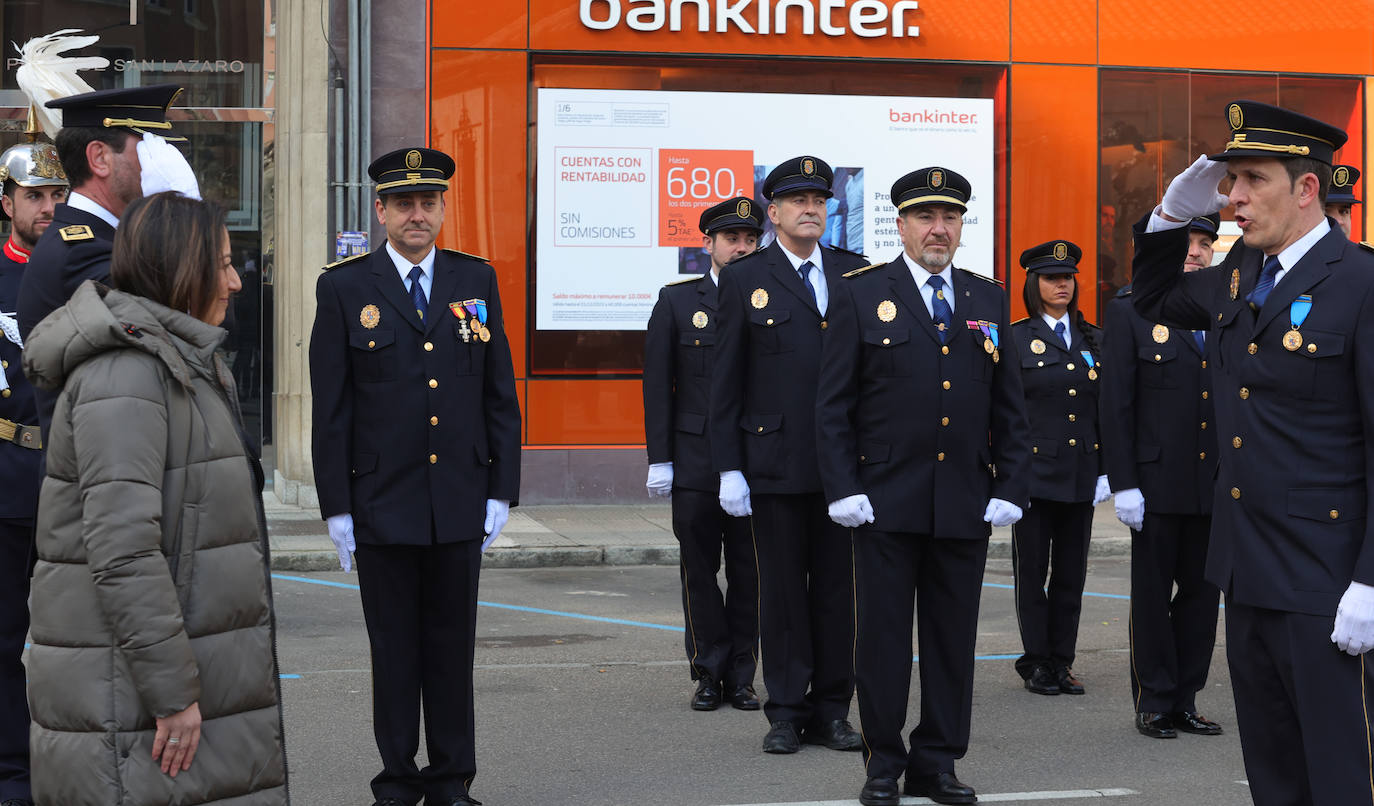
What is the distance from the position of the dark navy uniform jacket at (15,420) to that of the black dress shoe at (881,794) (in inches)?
121

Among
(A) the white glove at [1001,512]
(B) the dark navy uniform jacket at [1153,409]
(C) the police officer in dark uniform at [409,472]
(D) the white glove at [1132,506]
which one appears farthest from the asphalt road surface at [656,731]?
(B) the dark navy uniform jacket at [1153,409]

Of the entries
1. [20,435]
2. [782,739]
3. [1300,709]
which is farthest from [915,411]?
Answer: [20,435]

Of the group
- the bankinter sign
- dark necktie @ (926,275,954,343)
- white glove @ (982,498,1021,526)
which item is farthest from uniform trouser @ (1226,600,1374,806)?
the bankinter sign

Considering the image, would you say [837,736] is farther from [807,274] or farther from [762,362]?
[807,274]

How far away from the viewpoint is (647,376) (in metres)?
7.92

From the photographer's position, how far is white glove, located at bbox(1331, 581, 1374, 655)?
4062 millimetres

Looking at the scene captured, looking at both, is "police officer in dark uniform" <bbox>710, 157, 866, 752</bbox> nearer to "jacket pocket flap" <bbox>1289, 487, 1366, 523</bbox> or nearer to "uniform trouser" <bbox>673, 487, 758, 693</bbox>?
"uniform trouser" <bbox>673, 487, 758, 693</bbox>

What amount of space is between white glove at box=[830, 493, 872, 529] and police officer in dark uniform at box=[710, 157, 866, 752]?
2.65 ft

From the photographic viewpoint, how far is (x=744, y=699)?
7410mm

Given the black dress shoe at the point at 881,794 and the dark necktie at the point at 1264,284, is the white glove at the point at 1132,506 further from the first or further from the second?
the dark necktie at the point at 1264,284

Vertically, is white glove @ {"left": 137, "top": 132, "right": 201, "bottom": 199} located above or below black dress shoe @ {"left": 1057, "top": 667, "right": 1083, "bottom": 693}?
above

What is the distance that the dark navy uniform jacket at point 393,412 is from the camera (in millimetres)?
5512

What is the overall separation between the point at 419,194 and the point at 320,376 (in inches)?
29.5

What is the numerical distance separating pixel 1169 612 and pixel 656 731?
237 centimetres
